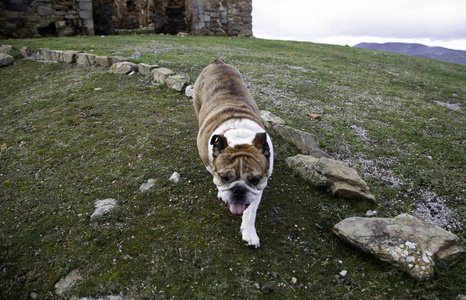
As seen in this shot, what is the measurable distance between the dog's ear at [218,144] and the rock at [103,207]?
1807mm

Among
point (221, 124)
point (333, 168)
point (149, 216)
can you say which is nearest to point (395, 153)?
point (333, 168)

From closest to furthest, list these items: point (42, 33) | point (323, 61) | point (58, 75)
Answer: point (58, 75), point (323, 61), point (42, 33)

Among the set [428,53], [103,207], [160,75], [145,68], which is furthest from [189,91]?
[428,53]

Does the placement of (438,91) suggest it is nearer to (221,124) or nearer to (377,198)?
(377,198)

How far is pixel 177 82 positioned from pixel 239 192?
551 cm

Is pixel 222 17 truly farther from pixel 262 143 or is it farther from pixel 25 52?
pixel 262 143

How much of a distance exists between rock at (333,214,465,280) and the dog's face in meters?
1.37

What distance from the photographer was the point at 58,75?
9305mm

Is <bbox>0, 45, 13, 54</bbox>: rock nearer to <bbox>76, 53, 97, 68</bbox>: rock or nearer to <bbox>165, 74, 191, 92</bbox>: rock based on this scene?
<bbox>76, 53, 97, 68</bbox>: rock

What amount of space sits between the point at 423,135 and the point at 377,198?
327 cm

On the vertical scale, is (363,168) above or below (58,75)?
below

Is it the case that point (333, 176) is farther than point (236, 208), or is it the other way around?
point (333, 176)

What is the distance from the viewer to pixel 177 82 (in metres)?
7.84

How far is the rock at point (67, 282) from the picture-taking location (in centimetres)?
294
